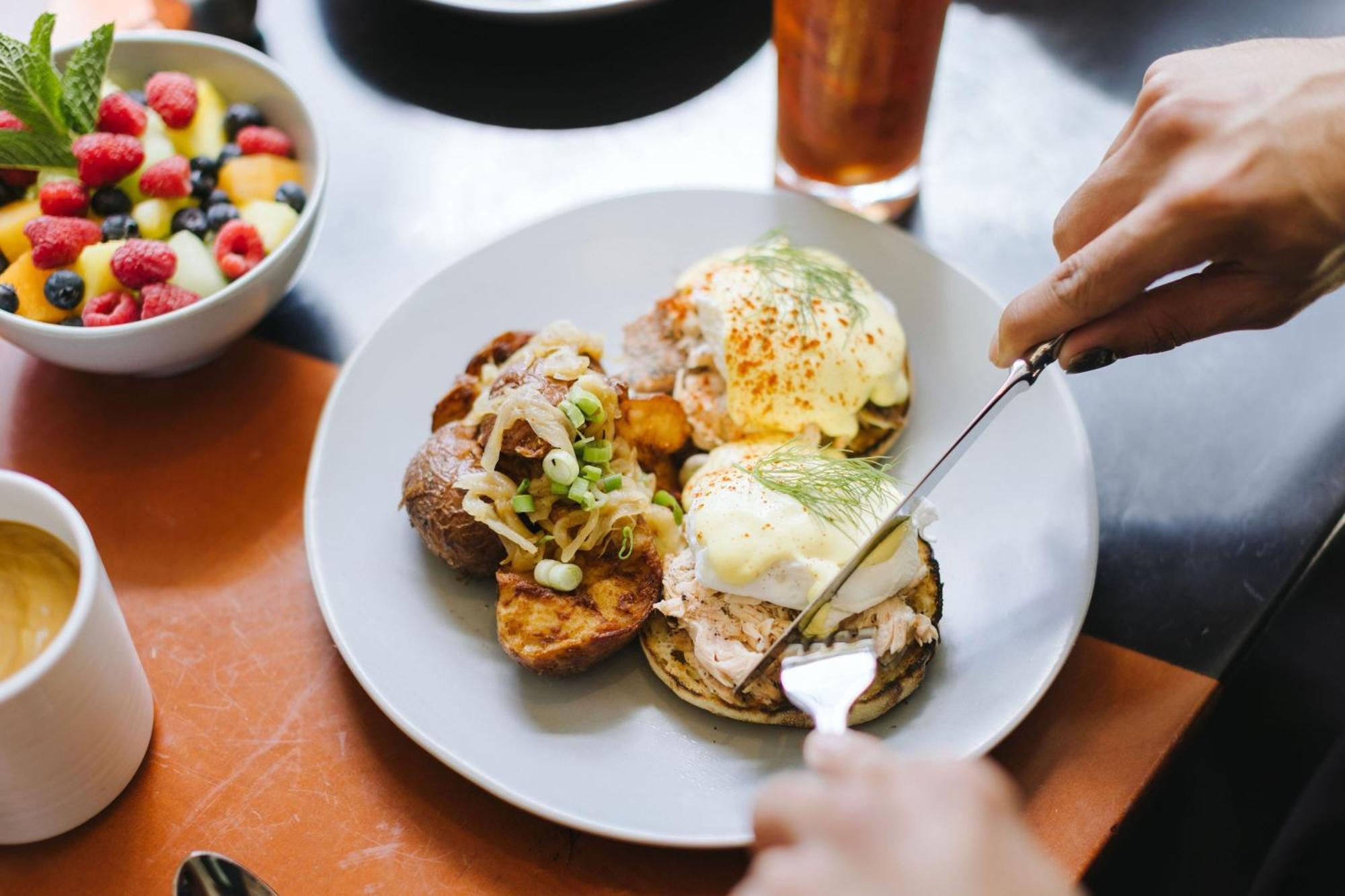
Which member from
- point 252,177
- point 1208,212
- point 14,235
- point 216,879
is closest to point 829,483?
point 1208,212

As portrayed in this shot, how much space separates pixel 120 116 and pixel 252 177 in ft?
1.11

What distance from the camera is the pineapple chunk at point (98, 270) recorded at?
8.35 ft

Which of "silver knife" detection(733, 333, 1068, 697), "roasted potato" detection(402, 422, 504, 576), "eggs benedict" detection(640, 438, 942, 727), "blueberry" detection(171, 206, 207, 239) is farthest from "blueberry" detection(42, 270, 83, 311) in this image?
"silver knife" detection(733, 333, 1068, 697)

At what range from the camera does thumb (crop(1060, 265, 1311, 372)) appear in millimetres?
1888

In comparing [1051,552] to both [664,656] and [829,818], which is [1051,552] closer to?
[664,656]

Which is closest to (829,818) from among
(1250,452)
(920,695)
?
(920,695)

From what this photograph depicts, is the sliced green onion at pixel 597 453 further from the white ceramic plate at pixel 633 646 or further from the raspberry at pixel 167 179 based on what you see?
the raspberry at pixel 167 179

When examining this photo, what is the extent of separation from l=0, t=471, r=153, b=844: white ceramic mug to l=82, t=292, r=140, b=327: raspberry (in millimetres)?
593

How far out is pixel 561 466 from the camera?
220cm

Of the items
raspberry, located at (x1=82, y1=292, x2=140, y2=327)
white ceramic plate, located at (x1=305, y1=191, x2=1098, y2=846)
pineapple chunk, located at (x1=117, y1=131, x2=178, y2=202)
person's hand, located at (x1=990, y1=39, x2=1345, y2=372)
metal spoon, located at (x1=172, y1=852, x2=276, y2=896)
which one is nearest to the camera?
person's hand, located at (x1=990, y1=39, x2=1345, y2=372)

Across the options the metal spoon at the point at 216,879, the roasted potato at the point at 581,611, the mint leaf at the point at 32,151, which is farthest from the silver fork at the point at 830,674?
the mint leaf at the point at 32,151

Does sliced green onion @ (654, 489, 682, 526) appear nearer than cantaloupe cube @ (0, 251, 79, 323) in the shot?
Yes

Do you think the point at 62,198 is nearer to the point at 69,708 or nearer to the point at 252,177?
the point at 252,177

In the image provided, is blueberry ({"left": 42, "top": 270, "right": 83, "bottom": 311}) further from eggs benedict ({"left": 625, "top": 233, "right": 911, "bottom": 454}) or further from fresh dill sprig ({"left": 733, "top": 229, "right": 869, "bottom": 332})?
fresh dill sprig ({"left": 733, "top": 229, "right": 869, "bottom": 332})
